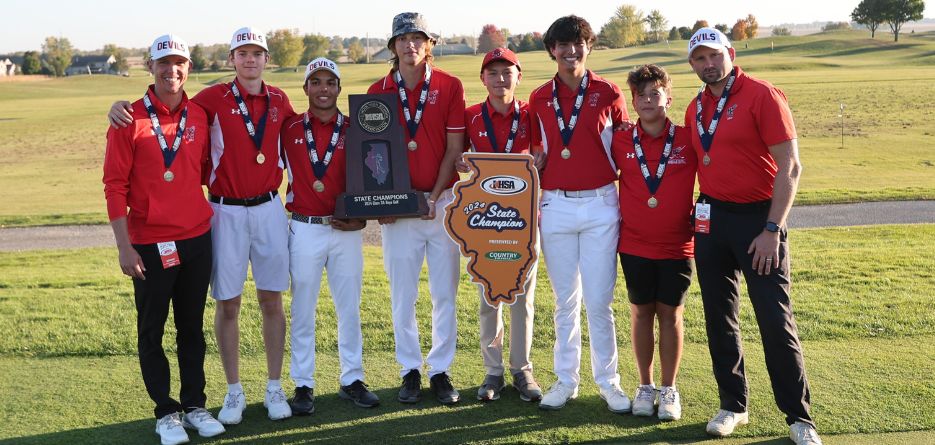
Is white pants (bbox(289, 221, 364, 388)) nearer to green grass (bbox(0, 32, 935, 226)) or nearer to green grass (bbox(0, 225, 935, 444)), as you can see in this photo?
green grass (bbox(0, 225, 935, 444))

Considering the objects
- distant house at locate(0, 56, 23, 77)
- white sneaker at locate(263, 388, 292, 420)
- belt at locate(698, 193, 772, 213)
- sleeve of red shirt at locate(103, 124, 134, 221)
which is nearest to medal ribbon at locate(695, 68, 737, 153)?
belt at locate(698, 193, 772, 213)

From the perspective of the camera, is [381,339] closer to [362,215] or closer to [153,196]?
[362,215]

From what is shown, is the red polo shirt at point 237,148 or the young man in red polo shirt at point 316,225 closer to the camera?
the red polo shirt at point 237,148

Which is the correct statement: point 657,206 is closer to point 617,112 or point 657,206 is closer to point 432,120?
point 617,112

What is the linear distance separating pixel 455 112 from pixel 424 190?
0.53 meters

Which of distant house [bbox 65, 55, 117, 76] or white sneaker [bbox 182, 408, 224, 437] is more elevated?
distant house [bbox 65, 55, 117, 76]

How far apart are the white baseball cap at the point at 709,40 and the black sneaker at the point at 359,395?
110 inches

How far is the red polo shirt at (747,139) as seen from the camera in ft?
15.2

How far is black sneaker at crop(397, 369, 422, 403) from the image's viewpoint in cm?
552

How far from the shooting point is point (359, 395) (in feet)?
17.9

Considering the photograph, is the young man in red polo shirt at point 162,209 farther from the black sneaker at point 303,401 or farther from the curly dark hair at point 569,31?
the curly dark hair at point 569,31

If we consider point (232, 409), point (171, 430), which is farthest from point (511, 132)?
point (171, 430)

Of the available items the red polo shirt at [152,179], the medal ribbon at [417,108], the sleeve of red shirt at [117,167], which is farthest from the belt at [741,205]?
the sleeve of red shirt at [117,167]

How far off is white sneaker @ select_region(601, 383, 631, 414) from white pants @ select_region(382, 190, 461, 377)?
1.05 m
